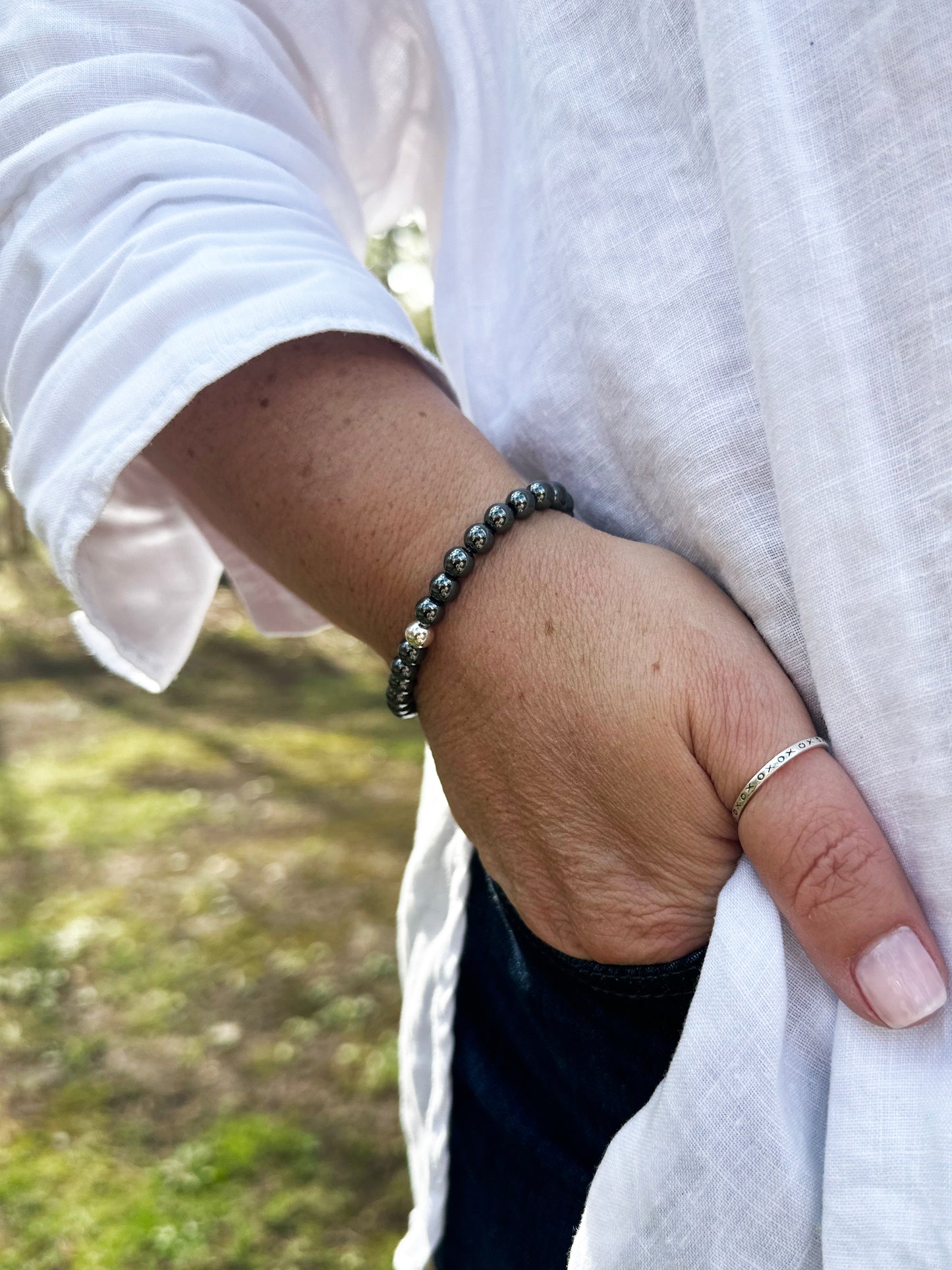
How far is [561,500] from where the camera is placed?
0.91 metres

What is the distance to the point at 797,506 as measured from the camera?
74 centimetres

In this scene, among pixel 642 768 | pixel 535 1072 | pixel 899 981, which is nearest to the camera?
pixel 899 981

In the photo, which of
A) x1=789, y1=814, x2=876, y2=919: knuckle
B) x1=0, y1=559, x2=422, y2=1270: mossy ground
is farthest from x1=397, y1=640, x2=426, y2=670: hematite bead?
x1=0, y1=559, x2=422, y2=1270: mossy ground

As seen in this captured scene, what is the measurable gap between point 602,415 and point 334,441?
0.24 m

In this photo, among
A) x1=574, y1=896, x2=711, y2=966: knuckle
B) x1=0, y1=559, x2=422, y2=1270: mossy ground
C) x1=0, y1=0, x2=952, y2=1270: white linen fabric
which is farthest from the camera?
x1=0, y1=559, x2=422, y2=1270: mossy ground

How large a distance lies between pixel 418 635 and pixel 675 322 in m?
0.34

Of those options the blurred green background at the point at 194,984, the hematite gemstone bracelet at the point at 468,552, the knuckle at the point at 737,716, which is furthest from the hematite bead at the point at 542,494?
the blurred green background at the point at 194,984

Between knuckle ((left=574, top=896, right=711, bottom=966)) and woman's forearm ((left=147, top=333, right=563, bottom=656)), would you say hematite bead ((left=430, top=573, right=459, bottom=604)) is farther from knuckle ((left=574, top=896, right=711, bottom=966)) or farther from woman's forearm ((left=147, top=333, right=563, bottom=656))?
knuckle ((left=574, top=896, right=711, bottom=966))

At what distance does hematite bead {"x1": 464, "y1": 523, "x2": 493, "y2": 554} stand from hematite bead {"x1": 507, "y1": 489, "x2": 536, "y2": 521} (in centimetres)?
3

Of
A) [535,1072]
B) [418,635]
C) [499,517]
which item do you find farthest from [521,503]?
[535,1072]

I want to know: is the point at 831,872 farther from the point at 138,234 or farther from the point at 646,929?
the point at 138,234

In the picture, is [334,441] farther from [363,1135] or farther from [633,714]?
[363,1135]

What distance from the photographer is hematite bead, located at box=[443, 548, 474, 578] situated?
2.84ft

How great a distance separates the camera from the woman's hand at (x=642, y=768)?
74cm
